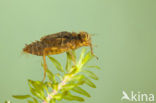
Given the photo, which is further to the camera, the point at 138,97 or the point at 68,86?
the point at 138,97

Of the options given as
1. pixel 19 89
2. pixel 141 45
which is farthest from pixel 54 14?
pixel 141 45

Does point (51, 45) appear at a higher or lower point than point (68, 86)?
higher

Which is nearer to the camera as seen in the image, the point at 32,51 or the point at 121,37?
the point at 32,51

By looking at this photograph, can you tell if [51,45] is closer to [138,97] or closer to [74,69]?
[74,69]

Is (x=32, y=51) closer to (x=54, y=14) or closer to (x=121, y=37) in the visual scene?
(x=54, y=14)

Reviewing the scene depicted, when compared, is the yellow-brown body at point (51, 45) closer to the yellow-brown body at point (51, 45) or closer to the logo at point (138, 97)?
the yellow-brown body at point (51, 45)

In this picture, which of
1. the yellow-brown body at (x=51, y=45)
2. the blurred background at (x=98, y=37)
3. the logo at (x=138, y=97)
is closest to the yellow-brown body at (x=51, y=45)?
the yellow-brown body at (x=51, y=45)

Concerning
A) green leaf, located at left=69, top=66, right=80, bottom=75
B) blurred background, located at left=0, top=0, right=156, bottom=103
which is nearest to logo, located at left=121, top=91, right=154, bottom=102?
blurred background, located at left=0, top=0, right=156, bottom=103

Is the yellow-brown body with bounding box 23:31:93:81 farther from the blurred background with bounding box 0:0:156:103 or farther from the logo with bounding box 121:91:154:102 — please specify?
the logo with bounding box 121:91:154:102

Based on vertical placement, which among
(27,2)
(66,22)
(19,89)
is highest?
(27,2)

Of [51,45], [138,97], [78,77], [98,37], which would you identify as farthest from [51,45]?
[138,97]
